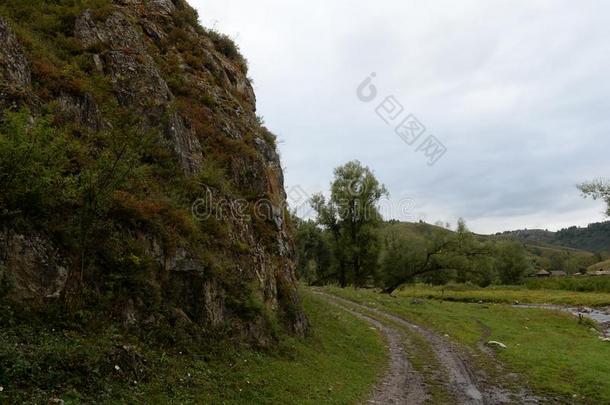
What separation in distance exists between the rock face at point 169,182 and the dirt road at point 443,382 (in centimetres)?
529

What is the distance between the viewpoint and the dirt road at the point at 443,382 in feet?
50.7

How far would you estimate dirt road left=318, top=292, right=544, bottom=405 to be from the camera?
15.5 metres

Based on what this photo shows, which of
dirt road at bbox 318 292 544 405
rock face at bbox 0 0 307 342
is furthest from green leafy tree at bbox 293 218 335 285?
rock face at bbox 0 0 307 342

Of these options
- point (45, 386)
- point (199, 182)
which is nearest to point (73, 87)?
point (199, 182)

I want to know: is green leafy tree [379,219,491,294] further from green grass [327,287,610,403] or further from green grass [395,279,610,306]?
green grass [327,287,610,403]

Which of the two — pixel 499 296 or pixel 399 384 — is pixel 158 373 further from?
pixel 499 296

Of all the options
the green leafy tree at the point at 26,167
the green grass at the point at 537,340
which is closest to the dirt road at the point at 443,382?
the green grass at the point at 537,340

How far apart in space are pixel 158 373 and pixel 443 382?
12.3 meters

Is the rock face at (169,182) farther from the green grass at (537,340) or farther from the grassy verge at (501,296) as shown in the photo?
the grassy verge at (501,296)

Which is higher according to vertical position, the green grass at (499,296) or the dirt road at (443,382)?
the green grass at (499,296)

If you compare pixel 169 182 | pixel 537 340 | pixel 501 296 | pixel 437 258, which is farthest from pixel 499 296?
pixel 169 182

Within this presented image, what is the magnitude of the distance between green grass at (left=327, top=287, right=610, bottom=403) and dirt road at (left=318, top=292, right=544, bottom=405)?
1.75 meters

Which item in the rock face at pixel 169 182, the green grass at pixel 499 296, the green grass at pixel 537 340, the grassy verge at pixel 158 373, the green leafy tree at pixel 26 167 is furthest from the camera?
the green grass at pixel 499 296

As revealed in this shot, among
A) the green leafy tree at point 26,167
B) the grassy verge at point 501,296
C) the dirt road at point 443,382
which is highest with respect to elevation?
the green leafy tree at point 26,167
